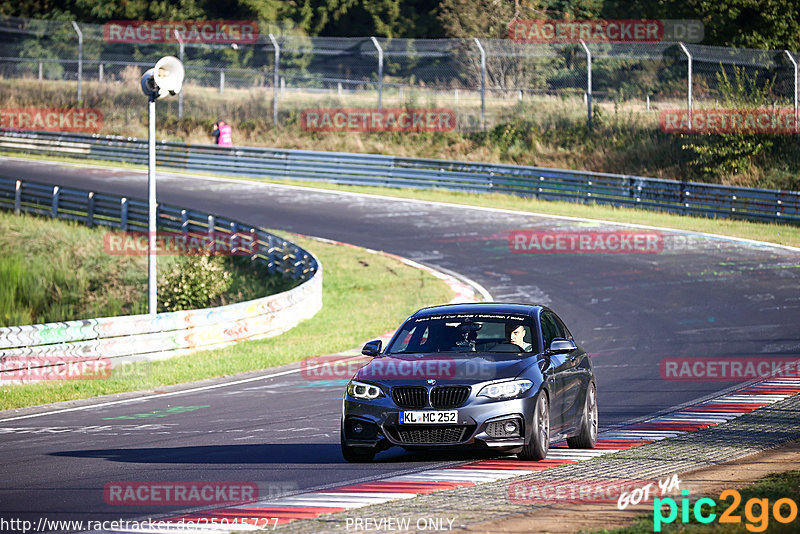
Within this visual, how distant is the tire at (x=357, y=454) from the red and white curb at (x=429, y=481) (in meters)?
0.63

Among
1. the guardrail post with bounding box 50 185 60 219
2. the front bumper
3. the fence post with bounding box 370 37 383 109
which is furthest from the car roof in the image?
the fence post with bounding box 370 37 383 109

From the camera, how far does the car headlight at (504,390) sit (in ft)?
31.2

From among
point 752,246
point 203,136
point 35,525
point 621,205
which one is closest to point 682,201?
point 621,205

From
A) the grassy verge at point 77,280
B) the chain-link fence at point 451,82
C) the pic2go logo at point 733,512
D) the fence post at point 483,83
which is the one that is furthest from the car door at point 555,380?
the fence post at point 483,83

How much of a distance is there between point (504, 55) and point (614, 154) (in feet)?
17.3

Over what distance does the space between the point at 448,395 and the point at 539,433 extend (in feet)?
2.85

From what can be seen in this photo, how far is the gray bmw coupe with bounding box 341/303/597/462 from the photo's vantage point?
31.0ft

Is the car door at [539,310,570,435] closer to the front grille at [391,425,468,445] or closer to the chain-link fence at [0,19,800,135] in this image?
the front grille at [391,425,468,445]

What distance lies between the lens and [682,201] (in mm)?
33688

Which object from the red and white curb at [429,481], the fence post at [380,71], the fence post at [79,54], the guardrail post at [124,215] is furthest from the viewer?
the fence post at [79,54]

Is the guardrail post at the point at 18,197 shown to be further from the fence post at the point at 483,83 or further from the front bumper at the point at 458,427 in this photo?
the front bumper at the point at 458,427

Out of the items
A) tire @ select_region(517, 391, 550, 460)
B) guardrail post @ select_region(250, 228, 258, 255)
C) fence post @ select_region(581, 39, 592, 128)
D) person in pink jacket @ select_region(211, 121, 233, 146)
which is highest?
fence post @ select_region(581, 39, 592, 128)

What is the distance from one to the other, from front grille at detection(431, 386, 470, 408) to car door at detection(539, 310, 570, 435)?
2.94 ft

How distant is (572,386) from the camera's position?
10.7 m
